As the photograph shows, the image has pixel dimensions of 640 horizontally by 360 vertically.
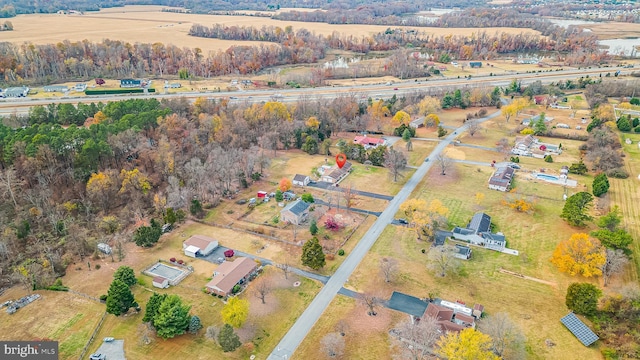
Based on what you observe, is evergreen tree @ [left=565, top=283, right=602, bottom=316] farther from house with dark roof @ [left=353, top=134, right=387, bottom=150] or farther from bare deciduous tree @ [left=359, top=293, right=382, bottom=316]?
house with dark roof @ [left=353, top=134, right=387, bottom=150]

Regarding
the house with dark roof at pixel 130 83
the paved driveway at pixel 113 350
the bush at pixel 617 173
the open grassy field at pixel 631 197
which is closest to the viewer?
the paved driveway at pixel 113 350

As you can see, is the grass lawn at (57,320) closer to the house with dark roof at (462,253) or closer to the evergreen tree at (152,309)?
the evergreen tree at (152,309)

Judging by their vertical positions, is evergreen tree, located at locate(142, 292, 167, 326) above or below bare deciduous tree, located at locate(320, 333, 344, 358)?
above

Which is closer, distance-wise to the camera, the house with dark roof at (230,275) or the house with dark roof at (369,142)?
the house with dark roof at (230,275)

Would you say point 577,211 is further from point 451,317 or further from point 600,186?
point 451,317

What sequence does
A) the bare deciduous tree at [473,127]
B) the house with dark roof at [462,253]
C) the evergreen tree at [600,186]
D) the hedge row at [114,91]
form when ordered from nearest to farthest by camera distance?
the house with dark roof at [462,253]
the evergreen tree at [600,186]
the bare deciduous tree at [473,127]
the hedge row at [114,91]

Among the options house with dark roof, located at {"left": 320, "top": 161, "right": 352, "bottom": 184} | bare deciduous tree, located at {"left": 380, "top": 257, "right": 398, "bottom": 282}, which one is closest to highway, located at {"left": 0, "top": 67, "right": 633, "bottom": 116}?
house with dark roof, located at {"left": 320, "top": 161, "right": 352, "bottom": 184}

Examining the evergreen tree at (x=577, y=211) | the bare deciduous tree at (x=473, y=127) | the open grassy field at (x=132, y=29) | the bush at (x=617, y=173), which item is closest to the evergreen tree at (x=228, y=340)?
the evergreen tree at (x=577, y=211)
